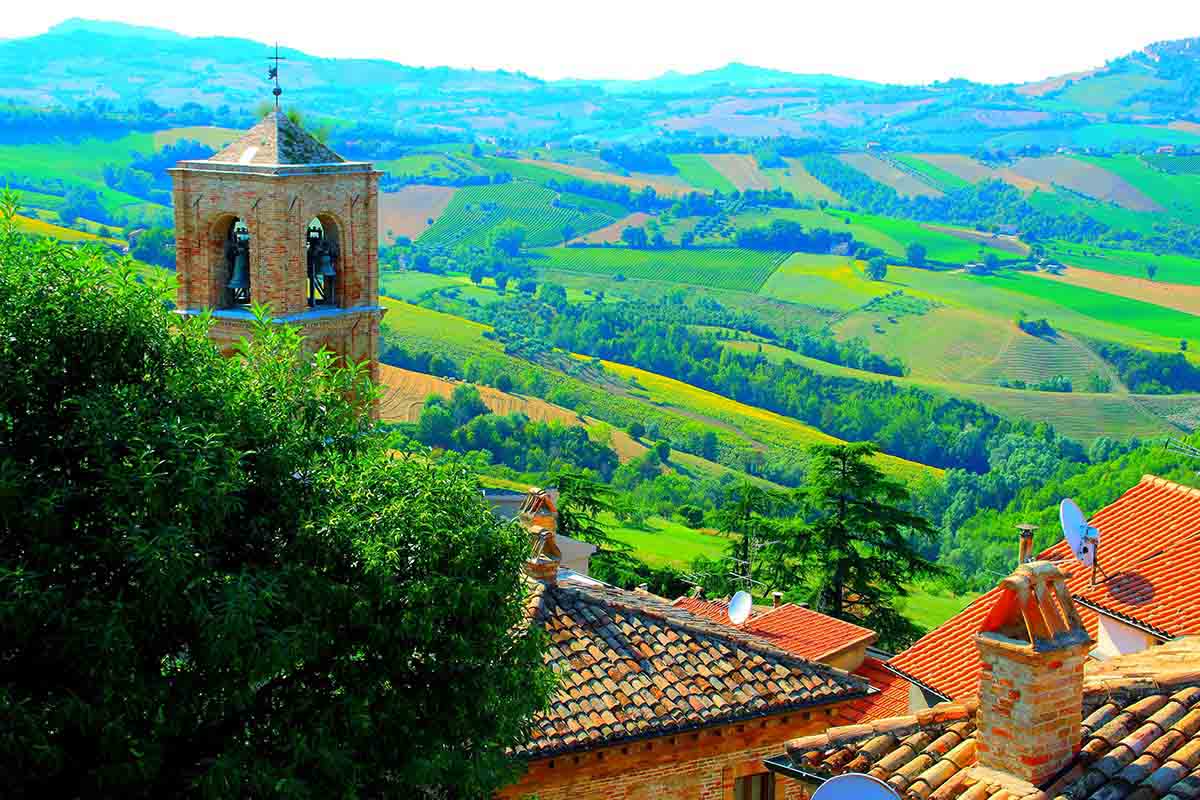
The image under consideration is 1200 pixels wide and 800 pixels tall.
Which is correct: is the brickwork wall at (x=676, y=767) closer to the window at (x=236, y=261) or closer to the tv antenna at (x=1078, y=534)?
the tv antenna at (x=1078, y=534)

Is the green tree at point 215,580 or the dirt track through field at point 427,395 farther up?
the green tree at point 215,580

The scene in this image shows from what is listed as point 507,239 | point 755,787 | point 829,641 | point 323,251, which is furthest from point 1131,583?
point 507,239

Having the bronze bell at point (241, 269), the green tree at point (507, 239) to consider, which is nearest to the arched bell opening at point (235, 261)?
the bronze bell at point (241, 269)

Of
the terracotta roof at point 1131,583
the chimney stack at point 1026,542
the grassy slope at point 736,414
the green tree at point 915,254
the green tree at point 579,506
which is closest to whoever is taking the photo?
the terracotta roof at point 1131,583

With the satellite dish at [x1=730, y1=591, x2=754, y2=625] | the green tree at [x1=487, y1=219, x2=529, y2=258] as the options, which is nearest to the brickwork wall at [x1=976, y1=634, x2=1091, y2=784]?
→ the satellite dish at [x1=730, y1=591, x2=754, y2=625]

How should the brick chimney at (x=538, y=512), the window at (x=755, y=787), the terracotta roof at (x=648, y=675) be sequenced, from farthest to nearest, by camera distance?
the brick chimney at (x=538, y=512) → the window at (x=755, y=787) → the terracotta roof at (x=648, y=675)

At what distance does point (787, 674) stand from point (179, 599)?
314 inches

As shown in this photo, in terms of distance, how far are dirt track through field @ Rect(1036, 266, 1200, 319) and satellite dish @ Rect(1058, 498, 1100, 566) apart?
15437 cm

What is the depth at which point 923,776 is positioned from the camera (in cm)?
959

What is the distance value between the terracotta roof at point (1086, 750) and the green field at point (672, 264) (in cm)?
17496

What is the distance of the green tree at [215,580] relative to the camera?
383 inches

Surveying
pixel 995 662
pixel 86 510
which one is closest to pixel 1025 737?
pixel 995 662

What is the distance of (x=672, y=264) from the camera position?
194 metres

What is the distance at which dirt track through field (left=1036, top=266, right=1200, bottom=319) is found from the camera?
169 meters
